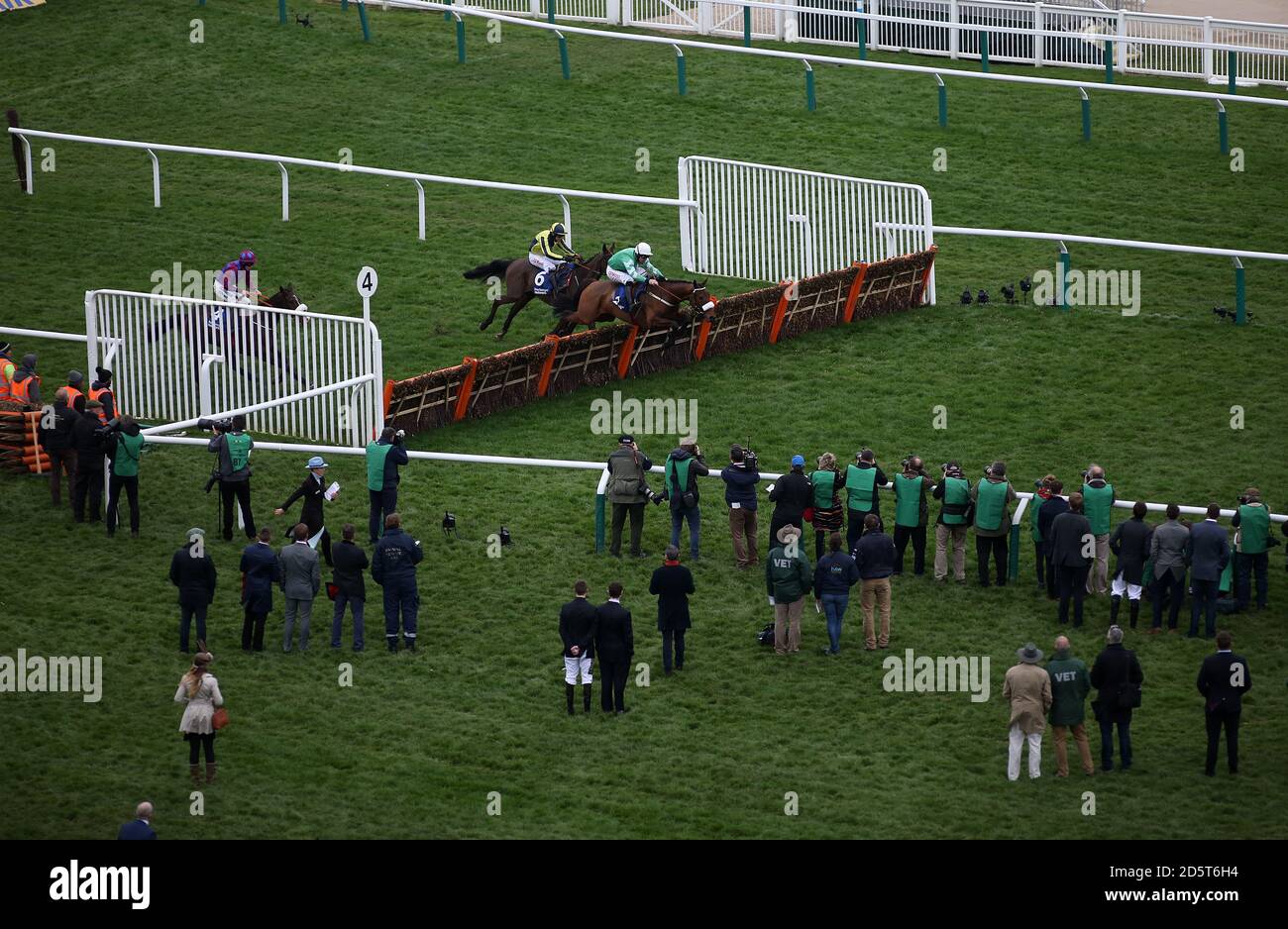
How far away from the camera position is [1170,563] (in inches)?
834

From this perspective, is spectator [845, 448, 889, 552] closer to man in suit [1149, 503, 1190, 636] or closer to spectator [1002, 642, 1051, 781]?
man in suit [1149, 503, 1190, 636]

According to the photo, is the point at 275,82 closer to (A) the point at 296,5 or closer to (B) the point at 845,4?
(A) the point at 296,5

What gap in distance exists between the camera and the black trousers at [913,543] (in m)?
22.5

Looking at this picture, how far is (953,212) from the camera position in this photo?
3069 centimetres

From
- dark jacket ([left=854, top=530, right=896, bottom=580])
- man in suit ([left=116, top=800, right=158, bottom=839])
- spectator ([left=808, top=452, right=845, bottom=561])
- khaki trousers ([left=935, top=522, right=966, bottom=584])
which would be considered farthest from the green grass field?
man in suit ([left=116, top=800, right=158, bottom=839])

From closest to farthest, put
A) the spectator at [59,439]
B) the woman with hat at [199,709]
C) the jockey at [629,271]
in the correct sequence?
the woman with hat at [199,709], the spectator at [59,439], the jockey at [629,271]

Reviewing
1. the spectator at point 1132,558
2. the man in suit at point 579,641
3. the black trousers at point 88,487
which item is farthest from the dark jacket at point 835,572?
the black trousers at point 88,487

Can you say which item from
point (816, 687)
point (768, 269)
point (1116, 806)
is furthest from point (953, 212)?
point (1116, 806)

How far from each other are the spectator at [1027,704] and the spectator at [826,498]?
3797mm

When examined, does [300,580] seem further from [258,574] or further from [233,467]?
[233,467]

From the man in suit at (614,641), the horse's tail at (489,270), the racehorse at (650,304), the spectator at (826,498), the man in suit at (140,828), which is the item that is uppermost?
the horse's tail at (489,270)

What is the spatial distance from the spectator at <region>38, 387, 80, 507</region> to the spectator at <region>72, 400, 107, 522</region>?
0.33 ft

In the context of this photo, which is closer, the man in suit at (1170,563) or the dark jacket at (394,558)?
the dark jacket at (394,558)

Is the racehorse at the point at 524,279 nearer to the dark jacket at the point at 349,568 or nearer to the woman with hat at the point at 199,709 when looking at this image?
the dark jacket at the point at 349,568
